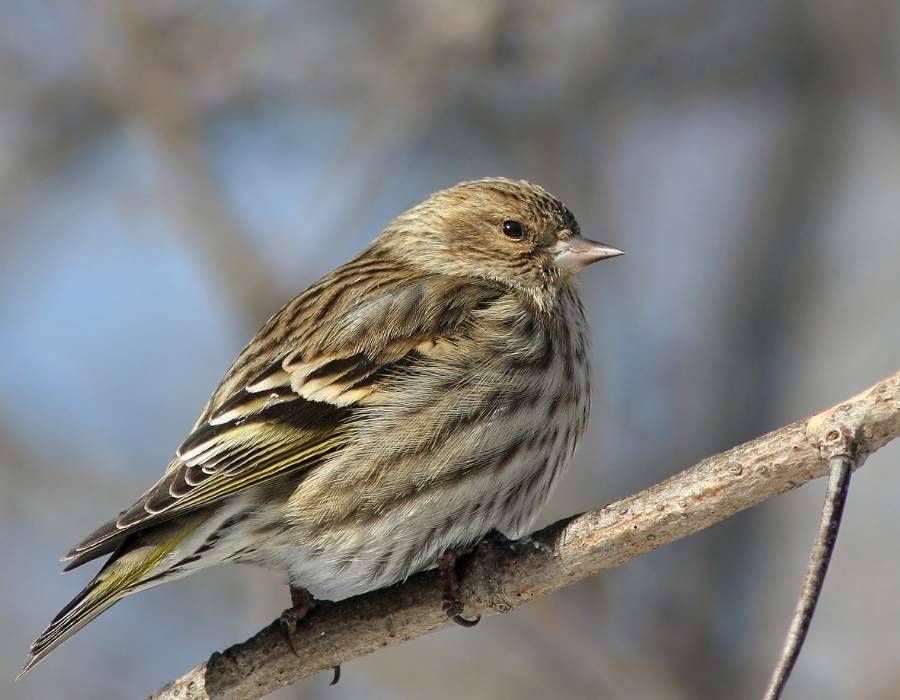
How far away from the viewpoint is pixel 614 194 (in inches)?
314

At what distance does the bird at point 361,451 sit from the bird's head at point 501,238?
0.44 metres

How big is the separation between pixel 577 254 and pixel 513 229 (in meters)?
0.30

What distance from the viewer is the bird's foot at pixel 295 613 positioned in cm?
405

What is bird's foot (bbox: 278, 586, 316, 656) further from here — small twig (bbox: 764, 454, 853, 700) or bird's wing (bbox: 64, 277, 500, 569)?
small twig (bbox: 764, 454, 853, 700)

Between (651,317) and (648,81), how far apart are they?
1.57 metres

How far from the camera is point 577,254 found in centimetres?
522

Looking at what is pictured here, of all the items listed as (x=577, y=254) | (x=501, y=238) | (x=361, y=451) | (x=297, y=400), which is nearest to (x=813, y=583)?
(x=361, y=451)

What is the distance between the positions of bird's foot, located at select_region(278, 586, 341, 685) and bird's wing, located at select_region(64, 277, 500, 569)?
378 mm

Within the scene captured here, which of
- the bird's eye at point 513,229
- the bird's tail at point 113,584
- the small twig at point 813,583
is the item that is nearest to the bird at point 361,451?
the bird's tail at point 113,584

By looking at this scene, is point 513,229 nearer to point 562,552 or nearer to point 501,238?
point 501,238

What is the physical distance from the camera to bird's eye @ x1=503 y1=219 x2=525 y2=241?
5.34 metres

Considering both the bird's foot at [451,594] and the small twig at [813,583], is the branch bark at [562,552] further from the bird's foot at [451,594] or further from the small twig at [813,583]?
the small twig at [813,583]

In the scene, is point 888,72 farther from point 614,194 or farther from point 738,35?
point 614,194

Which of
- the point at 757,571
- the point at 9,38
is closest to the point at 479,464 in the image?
the point at 757,571
